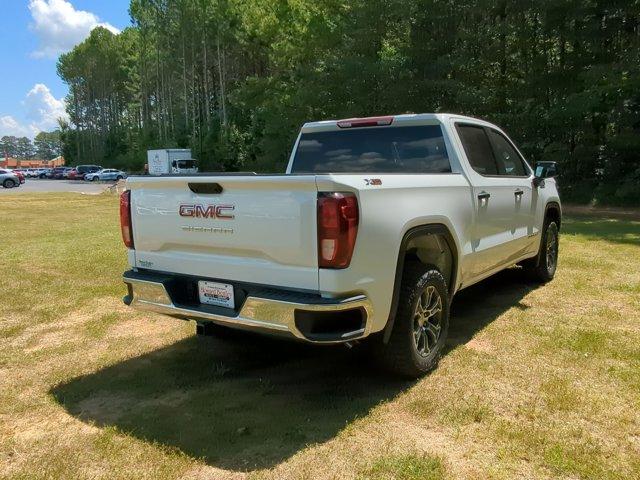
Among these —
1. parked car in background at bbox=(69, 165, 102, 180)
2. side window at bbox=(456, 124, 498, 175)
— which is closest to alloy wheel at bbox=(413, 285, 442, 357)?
side window at bbox=(456, 124, 498, 175)

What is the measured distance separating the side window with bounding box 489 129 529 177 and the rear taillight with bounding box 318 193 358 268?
2.71 metres

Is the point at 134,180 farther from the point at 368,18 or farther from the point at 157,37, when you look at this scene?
the point at 157,37

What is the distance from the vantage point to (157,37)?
51.1 m

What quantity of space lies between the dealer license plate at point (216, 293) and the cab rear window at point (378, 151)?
1803 mm

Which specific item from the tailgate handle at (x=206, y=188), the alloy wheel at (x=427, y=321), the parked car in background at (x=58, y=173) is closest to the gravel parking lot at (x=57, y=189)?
the parked car in background at (x=58, y=173)

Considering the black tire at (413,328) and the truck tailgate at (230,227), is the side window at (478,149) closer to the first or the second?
the black tire at (413,328)

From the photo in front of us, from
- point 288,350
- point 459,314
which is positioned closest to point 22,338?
point 288,350

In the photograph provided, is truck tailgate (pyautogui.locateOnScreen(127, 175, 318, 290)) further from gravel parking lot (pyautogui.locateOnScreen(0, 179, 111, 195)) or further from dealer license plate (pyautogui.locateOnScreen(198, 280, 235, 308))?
gravel parking lot (pyautogui.locateOnScreen(0, 179, 111, 195))

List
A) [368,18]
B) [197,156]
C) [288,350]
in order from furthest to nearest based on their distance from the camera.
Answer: [197,156] → [368,18] → [288,350]

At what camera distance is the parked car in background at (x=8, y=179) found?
1737 inches

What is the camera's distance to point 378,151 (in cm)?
476

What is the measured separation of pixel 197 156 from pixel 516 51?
33.7m

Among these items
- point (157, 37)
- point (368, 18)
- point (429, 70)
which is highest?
point (157, 37)

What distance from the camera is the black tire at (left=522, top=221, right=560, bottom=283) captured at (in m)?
6.50
